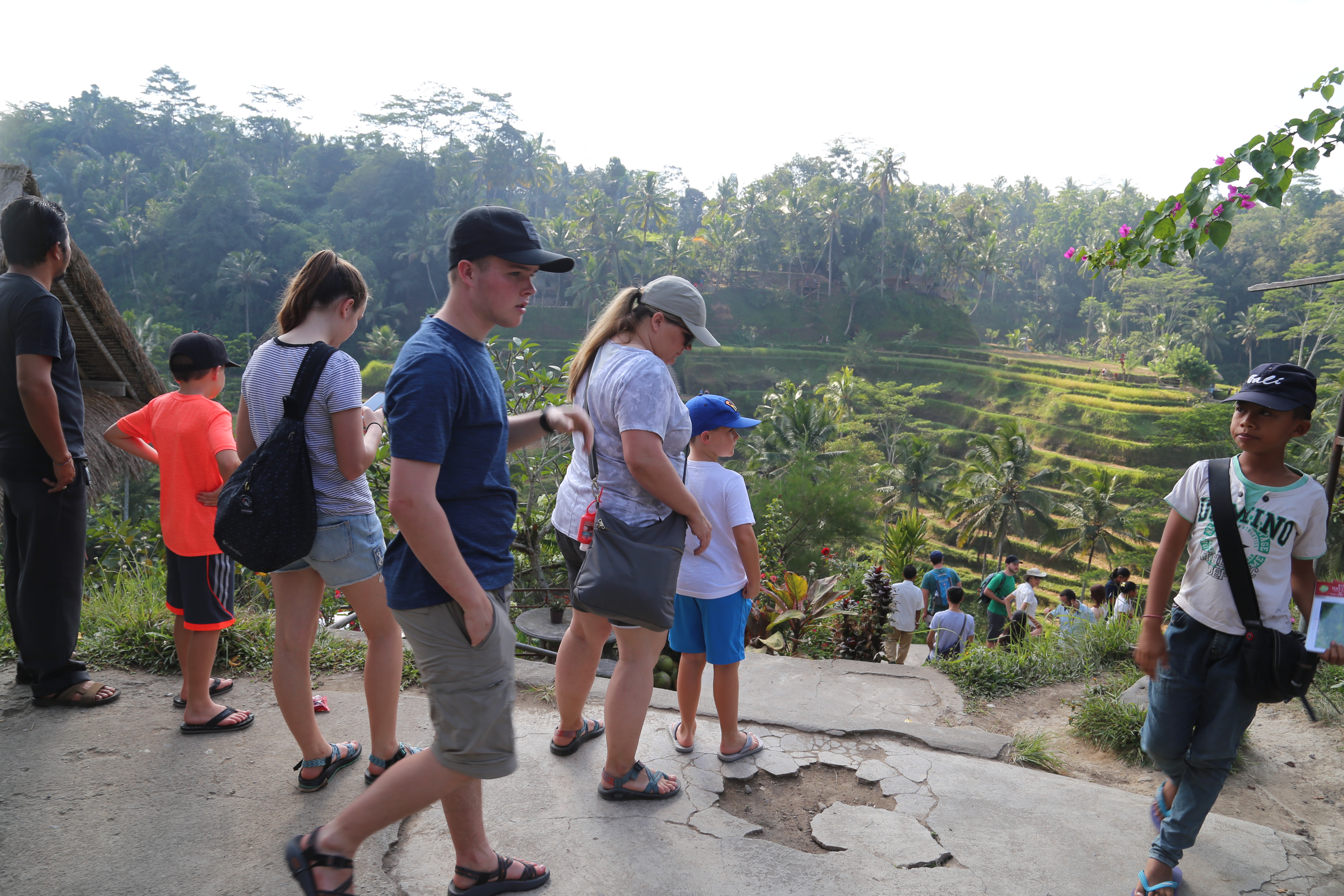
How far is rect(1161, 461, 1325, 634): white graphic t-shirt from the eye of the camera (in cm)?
205

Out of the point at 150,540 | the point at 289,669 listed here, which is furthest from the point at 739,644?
the point at 150,540

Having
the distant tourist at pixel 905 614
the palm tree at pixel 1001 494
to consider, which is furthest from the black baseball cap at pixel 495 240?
the palm tree at pixel 1001 494

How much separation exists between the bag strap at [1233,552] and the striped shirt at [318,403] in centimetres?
220

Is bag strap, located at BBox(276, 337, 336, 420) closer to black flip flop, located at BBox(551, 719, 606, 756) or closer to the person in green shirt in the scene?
black flip flop, located at BBox(551, 719, 606, 756)

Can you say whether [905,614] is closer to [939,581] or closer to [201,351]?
[939,581]

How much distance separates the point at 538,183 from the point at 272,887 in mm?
59210

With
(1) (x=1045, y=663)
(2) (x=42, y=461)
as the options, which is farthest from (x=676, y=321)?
(1) (x=1045, y=663)

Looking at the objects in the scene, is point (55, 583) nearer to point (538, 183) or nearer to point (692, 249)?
point (692, 249)

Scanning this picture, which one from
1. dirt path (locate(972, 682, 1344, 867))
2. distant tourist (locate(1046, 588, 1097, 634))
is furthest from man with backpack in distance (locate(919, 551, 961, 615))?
dirt path (locate(972, 682, 1344, 867))

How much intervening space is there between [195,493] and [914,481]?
28489 millimetres

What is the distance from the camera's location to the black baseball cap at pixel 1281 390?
79.4 inches

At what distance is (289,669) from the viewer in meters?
2.21

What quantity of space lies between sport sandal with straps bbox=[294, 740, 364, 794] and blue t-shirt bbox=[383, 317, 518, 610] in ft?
3.14

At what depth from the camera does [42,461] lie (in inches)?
107
